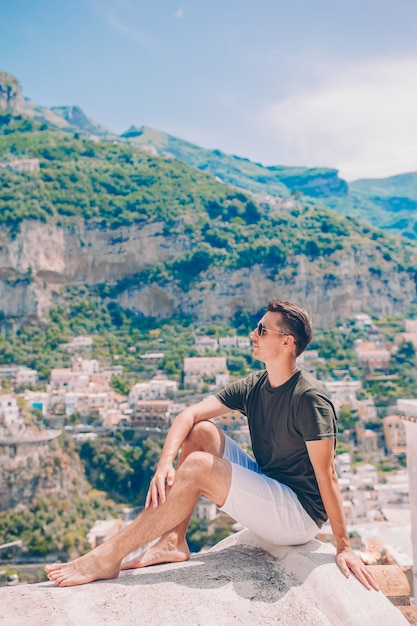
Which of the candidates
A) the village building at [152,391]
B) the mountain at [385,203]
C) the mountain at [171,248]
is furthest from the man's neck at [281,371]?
the mountain at [385,203]

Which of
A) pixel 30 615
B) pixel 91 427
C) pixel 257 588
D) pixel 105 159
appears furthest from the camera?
pixel 105 159

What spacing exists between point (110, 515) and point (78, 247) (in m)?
25.5

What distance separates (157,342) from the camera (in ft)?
133

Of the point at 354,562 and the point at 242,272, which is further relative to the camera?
the point at 242,272

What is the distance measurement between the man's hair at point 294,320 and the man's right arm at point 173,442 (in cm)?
40

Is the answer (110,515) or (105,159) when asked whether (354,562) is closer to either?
(110,515)

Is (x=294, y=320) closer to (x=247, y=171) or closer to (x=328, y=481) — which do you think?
(x=328, y=481)

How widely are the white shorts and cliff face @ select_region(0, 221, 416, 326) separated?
40861 millimetres

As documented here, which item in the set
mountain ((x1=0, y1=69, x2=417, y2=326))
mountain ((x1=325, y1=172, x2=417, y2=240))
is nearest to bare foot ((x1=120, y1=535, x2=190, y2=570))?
mountain ((x1=0, y1=69, x2=417, y2=326))

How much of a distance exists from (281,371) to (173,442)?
45 centimetres

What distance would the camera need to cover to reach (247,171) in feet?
317

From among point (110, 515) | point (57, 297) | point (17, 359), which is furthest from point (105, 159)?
point (110, 515)

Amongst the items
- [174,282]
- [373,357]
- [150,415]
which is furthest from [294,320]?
[174,282]

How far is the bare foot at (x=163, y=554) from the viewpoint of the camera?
2320 mm
